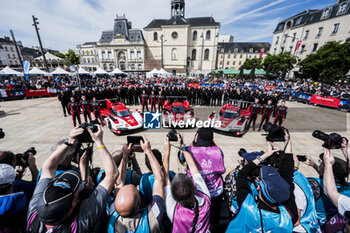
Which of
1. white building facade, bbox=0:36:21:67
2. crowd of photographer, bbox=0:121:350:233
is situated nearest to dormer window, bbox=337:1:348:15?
crowd of photographer, bbox=0:121:350:233

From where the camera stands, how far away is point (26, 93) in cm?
1347

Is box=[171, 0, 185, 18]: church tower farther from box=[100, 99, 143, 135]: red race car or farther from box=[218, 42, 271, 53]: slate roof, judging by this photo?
box=[100, 99, 143, 135]: red race car

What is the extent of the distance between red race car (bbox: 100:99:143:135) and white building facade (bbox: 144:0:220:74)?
38.3m

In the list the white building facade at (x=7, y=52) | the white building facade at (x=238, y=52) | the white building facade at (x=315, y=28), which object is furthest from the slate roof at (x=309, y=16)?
the white building facade at (x=7, y=52)

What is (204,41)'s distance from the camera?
4384cm

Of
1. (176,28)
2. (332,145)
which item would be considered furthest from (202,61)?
(332,145)

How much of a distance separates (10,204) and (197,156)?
80.1 inches

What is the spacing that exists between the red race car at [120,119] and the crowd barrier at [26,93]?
42.5 feet

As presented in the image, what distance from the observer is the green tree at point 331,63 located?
18266 mm

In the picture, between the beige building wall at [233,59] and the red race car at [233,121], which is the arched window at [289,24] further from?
the red race car at [233,121]

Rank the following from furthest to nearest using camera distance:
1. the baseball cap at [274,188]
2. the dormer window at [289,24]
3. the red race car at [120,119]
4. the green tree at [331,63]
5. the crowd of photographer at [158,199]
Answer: the dormer window at [289,24] < the green tree at [331,63] < the red race car at [120,119] < the baseball cap at [274,188] < the crowd of photographer at [158,199]

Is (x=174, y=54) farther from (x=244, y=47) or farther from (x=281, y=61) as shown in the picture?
(x=244, y=47)

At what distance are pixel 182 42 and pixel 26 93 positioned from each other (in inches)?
1587

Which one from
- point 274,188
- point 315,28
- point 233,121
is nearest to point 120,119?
point 233,121
